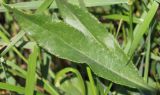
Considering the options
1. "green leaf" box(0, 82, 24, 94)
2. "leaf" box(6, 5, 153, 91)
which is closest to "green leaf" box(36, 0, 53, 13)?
"leaf" box(6, 5, 153, 91)

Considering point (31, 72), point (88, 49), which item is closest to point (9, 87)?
point (31, 72)

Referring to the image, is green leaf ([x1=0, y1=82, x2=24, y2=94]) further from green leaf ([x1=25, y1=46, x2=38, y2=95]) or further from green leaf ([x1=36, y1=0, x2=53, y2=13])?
green leaf ([x1=36, y1=0, x2=53, y2=13])

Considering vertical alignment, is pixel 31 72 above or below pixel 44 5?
below

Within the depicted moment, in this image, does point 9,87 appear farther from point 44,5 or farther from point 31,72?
point 44,5

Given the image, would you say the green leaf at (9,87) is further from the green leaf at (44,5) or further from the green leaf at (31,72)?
the green leaf at (44,5)

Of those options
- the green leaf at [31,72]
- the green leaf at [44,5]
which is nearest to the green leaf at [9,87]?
the green leaf at [31,72]

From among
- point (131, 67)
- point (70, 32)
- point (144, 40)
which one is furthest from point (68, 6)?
point (144, 40)

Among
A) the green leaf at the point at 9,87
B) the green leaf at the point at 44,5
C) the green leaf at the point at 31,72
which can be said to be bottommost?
the green leaf at the point at 9,87

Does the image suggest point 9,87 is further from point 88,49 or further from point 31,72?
point 88,49

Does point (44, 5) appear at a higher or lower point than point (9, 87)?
higher
